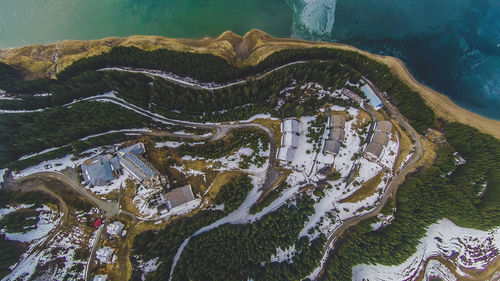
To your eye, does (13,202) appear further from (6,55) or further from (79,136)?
(6,55)

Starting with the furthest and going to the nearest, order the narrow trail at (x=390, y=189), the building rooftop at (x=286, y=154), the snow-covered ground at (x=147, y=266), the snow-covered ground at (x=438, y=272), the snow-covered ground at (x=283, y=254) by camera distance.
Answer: the snow-covered ground at (x=438, y=272) < the narrow trail at (x=390, y=189) < the building rooftop at (x=286, y=154) < the snow-covered ground at (x=283, y=254) < the snow-covered ground at (x=147, y=266)

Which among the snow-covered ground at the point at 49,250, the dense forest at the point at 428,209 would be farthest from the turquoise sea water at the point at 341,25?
the snow-covered ground at the point at 49,250

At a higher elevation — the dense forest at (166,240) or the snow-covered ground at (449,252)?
the dense forest at (166,240)

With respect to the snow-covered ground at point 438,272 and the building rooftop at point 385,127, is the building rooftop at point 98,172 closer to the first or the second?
the building rooftop at point 385,127

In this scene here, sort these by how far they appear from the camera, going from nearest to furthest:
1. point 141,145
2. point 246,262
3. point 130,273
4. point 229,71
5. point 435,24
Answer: point 130,273
point 246,262
point 141,145
point 229,71
point 435,24

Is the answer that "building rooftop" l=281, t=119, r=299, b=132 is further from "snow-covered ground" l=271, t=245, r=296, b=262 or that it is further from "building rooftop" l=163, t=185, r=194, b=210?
"snow-covered ground" l=271, t=245, r=296, b=262

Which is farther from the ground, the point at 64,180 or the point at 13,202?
the point at 64,180

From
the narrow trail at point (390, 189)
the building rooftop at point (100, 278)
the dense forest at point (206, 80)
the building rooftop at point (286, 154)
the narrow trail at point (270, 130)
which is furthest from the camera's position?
the narrow trail at point (270, 130)

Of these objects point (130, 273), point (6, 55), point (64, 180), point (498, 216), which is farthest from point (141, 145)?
point (498, 216)
